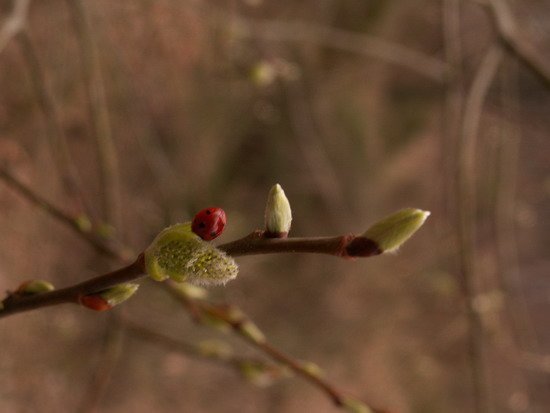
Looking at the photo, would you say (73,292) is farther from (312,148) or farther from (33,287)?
(312,148)

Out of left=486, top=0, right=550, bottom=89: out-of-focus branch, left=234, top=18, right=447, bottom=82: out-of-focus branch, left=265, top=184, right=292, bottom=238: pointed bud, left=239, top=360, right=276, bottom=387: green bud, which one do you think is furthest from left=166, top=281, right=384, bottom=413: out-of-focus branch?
left=234, top=18, right=447, bottom=82: out-of-focus branch

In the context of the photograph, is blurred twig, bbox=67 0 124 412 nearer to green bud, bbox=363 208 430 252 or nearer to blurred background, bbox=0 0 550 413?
blurred background, bbox=0 0 550 413

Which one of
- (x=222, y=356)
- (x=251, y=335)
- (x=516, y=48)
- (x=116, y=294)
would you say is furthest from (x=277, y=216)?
(x=516, y=48)

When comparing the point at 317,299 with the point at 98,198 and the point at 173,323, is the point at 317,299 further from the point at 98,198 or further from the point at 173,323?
the point at 98,198

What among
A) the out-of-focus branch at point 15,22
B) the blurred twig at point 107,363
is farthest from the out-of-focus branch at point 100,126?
the blurred twig at point 107,363

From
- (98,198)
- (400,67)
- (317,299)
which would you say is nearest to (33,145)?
(98,198)
